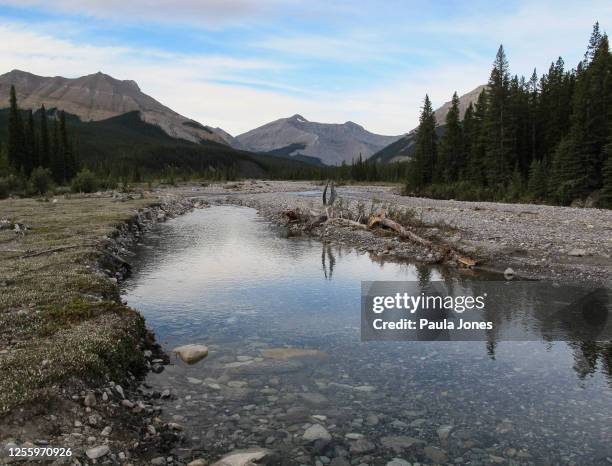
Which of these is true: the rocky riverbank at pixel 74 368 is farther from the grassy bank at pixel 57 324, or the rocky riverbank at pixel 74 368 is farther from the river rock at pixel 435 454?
the river rock at pixel 435 454

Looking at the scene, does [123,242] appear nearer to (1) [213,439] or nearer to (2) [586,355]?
(1) [213,439]

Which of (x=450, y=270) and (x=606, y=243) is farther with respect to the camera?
(x=606, y=243)

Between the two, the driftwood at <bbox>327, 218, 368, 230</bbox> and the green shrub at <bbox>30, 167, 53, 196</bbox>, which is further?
the green shrub at <bbox>30, 167, 53, 196</bbox>

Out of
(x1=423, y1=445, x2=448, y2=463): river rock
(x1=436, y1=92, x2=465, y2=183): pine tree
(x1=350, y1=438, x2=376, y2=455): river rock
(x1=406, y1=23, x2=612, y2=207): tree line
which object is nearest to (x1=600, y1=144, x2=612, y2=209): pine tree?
(x1=406, y1=23, x2=612, y2=207): tree line

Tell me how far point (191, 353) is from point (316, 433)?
4.25m

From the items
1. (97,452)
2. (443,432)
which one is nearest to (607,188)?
(443,432)

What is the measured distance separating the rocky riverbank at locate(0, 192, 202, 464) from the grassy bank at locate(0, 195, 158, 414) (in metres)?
0.02

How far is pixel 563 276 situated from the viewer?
61.6 feet

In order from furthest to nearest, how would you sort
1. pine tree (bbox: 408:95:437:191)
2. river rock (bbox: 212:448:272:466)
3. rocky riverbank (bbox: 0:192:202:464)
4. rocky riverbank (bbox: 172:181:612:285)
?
pine tree (bbox: 408:95:437:191)
rocky riverbank (bbox: 172:181:612:285)
river rock (bbox: 212:448:272:466)
rocky riverbank (bbox: 0:192:202:464)

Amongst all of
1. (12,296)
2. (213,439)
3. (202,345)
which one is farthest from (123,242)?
A: (213,439)

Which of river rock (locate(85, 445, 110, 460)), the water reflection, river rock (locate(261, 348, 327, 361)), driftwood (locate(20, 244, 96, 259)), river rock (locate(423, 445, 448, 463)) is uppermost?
driftwood (locate(20, 244, 96, 259))

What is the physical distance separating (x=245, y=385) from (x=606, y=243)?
20956 mm

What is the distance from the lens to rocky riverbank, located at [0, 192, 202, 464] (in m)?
6.64

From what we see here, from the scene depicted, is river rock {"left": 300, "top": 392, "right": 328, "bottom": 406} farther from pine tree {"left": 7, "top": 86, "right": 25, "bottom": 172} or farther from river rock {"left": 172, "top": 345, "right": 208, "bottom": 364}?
pine tree {"left": 7, "top": 86, "right": 25, "bottom": 172}
